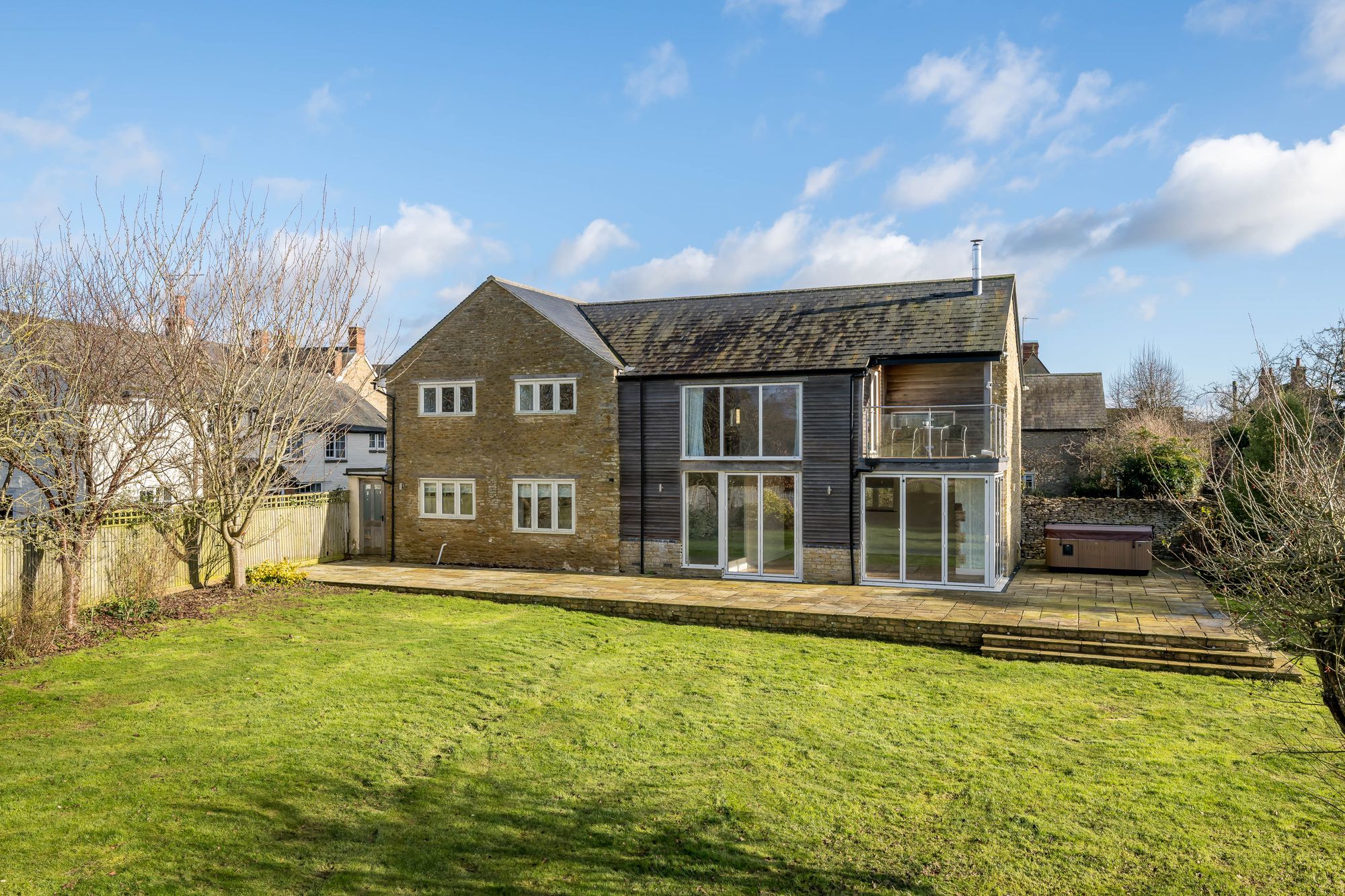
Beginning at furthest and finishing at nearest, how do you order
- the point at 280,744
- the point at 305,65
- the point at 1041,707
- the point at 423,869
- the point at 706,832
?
the point at 305,65, the point at 1041,707, the point at 280,744, the point at 706,832, the point at 423,869

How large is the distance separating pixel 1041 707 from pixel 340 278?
1437 centimetres

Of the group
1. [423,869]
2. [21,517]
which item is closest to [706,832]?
[423,869]

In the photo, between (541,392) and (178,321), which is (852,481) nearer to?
(541,392)

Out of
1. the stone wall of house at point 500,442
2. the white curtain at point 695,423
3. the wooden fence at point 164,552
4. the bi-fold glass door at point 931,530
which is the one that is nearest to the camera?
the wooden fence at point 164,552

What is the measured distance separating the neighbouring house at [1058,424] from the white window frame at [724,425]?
15.2m

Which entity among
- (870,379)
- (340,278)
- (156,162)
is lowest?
(870,379)

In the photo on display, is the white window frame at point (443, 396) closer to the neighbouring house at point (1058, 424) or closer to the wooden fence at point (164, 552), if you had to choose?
the wooden fence at point (164, 552)

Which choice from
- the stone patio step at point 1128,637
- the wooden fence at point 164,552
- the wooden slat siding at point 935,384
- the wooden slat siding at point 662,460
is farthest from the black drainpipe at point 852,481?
the wooden fence at point 164,552

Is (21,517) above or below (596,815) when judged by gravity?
above

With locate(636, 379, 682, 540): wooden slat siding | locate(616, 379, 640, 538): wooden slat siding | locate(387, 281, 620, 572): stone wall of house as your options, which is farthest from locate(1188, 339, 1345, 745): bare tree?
locate(387, 281, 620, 572): stone wall of house

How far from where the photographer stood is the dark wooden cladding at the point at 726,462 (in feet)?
55.8

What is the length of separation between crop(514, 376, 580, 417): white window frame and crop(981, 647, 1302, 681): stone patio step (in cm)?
1068

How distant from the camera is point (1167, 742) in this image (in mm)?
8625

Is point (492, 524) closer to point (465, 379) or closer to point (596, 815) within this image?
point (465, 379)
